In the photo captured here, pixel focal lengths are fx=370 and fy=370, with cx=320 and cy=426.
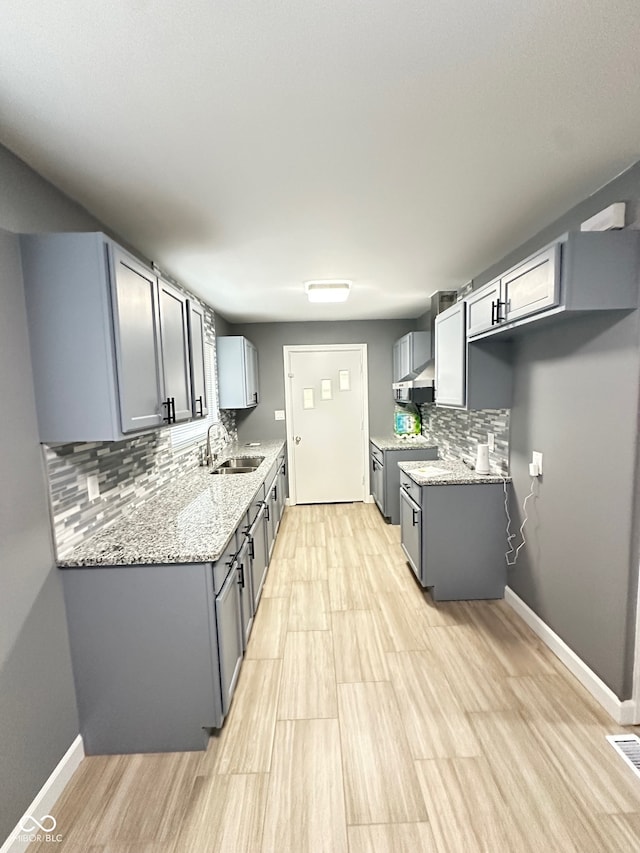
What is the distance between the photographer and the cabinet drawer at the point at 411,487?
272cm

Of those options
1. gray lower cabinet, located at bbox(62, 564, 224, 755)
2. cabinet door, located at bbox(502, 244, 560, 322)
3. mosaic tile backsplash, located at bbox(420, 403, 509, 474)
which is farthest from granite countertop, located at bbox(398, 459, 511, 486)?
gray lower cabinet, located at bbox(62, 564, 224, 755)

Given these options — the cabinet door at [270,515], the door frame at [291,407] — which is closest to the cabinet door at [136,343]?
the cabinet door at [270,515]

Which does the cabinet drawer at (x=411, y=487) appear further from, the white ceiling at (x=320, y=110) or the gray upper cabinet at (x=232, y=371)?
the gray upper cabinet at (x=232, y=371)

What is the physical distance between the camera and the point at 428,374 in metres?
3.79

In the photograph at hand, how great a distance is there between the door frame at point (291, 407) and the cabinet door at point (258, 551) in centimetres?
200

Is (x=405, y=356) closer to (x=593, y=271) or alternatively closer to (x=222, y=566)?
(x=593, y=271)

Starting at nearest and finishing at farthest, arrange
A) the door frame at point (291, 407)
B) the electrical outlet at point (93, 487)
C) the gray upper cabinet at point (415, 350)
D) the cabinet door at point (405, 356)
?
the electrical outlet at point (93, 487), the gray upper cabinet at point (415, 350), the cabinet door at point (405, 356), the door frame at point (291, 407)

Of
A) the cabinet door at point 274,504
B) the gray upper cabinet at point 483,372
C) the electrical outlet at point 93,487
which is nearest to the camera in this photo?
the electrical outlet at point 93,487

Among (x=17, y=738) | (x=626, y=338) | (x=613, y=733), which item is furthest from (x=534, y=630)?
(x=17, y=738)

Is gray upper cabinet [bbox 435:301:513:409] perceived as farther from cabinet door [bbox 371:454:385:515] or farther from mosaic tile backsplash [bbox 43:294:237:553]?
mosaic tile backsplash [bbox 43:294:237:553]

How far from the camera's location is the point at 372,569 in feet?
10.3

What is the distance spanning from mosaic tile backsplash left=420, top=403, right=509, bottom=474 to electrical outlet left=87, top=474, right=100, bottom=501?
8.33 feet

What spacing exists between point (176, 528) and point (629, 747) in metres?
2.18

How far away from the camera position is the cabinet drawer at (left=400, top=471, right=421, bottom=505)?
8.92 feet
